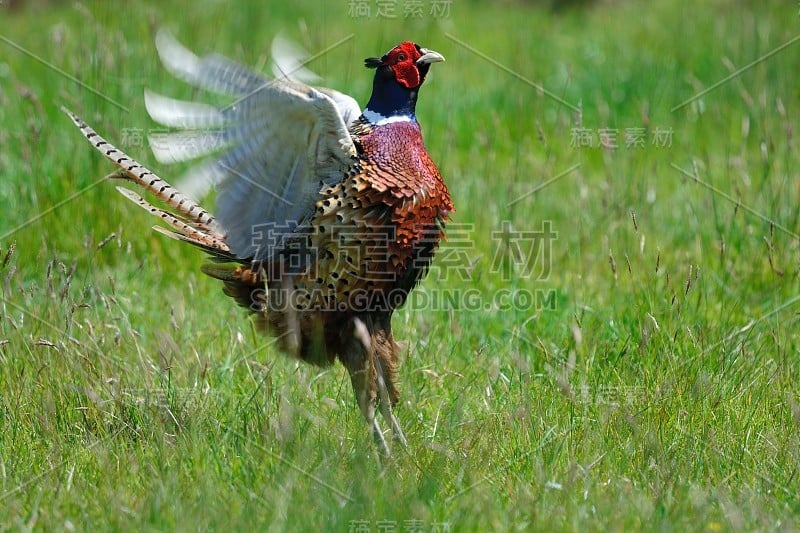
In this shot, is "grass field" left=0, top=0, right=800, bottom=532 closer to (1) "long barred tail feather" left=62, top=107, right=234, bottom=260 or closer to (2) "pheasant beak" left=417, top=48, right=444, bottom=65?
(1) "long barred tail feather" left=62, top=107, right=234, bottom=260

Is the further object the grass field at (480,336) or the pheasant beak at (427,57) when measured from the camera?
the pheasant beak at (427,57)

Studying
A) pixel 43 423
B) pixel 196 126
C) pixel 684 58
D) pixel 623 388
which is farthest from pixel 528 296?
pixel 684 58

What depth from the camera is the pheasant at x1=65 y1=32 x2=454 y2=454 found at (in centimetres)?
315

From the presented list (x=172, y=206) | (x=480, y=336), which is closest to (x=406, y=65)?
(x=172, y=206)

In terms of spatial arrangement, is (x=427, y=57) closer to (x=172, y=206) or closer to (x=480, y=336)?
(x=172, y=206)

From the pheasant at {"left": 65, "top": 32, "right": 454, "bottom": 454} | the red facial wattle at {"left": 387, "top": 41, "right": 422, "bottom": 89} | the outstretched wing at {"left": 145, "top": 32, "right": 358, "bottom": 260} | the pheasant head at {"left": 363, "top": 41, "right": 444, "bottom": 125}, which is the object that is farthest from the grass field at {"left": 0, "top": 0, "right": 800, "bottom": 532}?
the red facial wattle at {"left": 387, "top": 41, "right": 422, "bottom": 89}

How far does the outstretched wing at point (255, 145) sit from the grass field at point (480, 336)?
0.49 meters

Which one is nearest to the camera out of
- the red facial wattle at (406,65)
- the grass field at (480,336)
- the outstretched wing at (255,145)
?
the grass field at (480,336)

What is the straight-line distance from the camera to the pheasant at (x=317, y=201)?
315 cm

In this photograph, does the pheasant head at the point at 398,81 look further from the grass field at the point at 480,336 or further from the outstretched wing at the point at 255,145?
the grass field at the point at 480,336

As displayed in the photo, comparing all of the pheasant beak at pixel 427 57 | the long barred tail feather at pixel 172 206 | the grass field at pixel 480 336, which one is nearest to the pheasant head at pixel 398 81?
the pheasant beak at pixel 427 57

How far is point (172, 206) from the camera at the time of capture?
3646mm

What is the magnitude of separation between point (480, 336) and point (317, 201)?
3.73 ft

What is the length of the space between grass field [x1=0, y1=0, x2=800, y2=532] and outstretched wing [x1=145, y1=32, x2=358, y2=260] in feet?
1.60
